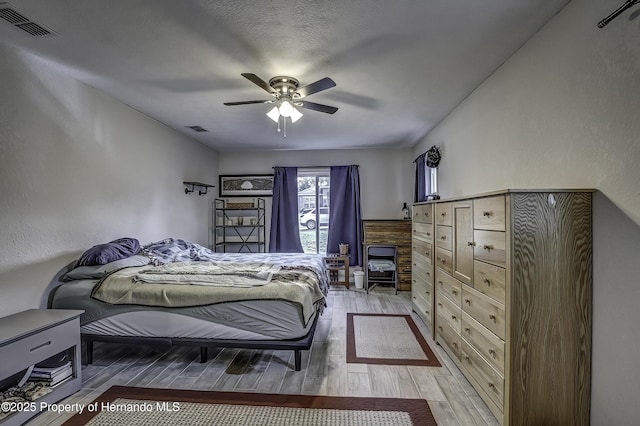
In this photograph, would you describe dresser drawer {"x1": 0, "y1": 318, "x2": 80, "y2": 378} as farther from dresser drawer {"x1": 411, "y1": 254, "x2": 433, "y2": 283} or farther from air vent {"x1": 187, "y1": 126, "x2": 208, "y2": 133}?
dresser drawer {"x1": 411, "y1": 254, "x2": 433, "y2": 283}

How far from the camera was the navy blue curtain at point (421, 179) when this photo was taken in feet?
15.4

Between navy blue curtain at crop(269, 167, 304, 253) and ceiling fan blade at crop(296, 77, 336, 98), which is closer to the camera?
ceiling fan blade at crop(296, 77, 336, 98)

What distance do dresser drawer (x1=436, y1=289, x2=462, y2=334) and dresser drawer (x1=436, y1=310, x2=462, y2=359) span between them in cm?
4

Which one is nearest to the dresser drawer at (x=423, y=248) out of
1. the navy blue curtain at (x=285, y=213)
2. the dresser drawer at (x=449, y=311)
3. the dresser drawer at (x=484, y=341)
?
the dresser drawer at (x=449, y=311)

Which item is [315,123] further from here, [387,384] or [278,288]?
[387,384]

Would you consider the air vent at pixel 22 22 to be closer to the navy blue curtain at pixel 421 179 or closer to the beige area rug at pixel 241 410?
the beige area rug at pixel 241 410

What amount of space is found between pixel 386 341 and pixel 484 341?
1.20m

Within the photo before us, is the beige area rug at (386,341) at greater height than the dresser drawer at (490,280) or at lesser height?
lesser

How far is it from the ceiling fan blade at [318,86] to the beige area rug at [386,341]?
236cm

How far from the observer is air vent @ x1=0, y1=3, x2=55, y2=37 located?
1844 mm

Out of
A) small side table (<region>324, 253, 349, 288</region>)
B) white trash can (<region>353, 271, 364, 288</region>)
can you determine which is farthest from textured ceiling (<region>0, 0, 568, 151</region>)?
white trash can (<region>353, 271, 364, 288</region>)

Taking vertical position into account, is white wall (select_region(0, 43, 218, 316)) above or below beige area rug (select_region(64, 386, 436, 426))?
above

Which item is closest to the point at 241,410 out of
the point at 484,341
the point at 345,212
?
the point at 484,341

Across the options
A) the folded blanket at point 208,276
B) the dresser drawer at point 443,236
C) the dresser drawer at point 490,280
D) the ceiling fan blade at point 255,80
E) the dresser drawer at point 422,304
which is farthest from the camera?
the dresser drawer at point 422,304
